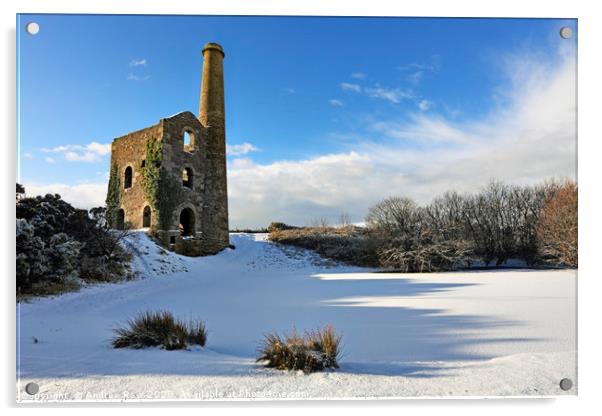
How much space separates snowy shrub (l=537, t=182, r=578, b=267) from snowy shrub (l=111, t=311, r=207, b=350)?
14.1 feet

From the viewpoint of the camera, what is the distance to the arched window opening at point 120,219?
11.4m

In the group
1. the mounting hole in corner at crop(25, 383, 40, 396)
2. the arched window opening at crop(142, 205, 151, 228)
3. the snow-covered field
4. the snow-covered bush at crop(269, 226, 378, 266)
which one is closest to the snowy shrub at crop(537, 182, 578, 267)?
the snow-covered field

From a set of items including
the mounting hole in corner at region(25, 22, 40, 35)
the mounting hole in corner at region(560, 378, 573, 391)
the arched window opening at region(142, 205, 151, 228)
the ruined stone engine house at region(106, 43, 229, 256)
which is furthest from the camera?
the arched window opening at region(142, 205, 151, 228)

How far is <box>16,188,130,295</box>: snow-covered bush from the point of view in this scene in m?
4.58

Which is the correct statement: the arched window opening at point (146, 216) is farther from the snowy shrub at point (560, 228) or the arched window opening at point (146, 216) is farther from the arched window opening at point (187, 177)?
the snowy shrub at point (560, 228)

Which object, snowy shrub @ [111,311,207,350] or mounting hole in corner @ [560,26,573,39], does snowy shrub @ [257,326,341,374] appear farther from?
mounting hole in corner @ [560,26,573,39]

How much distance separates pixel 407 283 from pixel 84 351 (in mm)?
6810

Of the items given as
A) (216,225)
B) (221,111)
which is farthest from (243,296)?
(221,111)

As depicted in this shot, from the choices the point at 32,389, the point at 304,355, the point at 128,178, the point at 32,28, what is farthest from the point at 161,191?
the point at 304,355

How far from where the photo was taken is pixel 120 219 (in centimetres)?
1198

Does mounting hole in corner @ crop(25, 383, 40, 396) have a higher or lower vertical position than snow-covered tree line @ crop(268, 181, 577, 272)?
lower

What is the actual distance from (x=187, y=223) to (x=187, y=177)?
1.84 m

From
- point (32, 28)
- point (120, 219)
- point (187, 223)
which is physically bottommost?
point (187, 223)

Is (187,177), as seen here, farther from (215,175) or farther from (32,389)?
(32,389)
